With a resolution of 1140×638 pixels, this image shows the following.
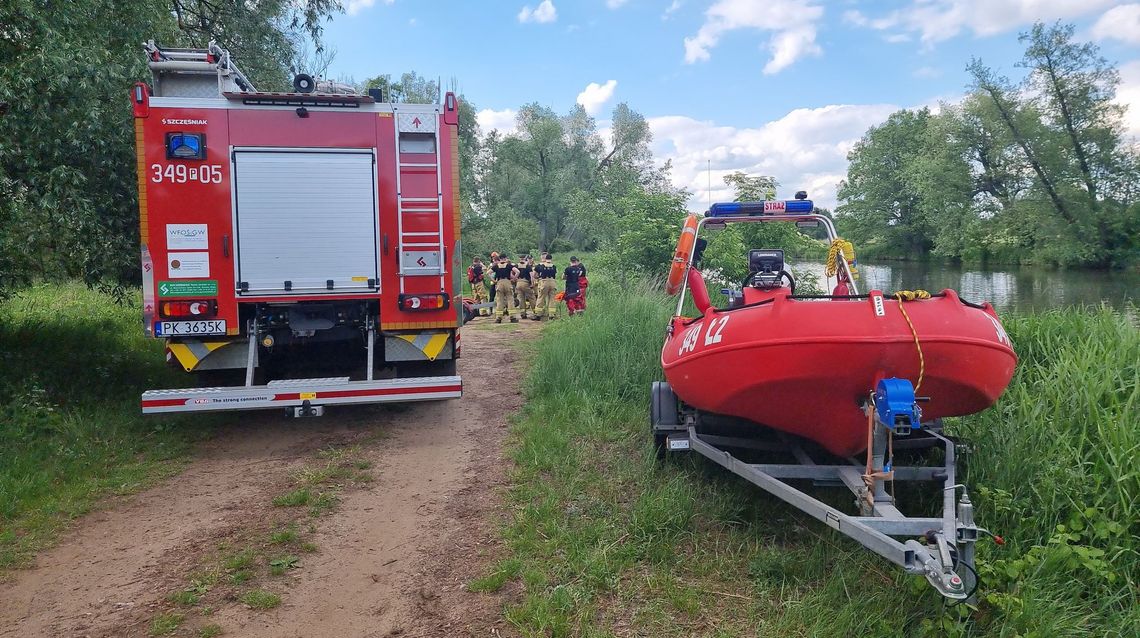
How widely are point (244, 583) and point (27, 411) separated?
368cm

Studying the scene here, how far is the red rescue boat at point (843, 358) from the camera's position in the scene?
10.5 feet

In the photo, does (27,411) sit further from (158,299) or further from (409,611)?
(409,611)

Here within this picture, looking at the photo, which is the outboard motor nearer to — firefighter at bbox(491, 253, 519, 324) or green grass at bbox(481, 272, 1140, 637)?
green grass at bbox(481, 272, 1140, 637)

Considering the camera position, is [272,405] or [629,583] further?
[272,405]

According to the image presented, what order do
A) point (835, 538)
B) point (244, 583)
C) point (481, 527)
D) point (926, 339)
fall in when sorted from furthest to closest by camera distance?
point (481, 527) → point (835, 538) → point (244, 583) → point (926, 339)

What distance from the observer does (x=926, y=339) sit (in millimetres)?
3150

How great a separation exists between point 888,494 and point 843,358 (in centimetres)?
88

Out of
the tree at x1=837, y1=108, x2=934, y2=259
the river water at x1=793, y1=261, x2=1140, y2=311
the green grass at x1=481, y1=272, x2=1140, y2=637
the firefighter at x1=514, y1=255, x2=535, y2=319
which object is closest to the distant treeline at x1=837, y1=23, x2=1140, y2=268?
the river water at x1=793, y1=261, x2=1140, y2=311

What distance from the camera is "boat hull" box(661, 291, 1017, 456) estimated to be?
3.19 m

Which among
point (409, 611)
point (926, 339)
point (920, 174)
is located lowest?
point (409, 611)

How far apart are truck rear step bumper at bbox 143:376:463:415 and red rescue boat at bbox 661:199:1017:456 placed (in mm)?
2726

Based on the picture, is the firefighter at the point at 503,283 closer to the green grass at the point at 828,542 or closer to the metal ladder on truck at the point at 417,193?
the metal ladder on truck at the point at 417,193

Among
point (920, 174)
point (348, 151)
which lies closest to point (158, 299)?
point (348, 151)

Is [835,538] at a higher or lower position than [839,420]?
lower
